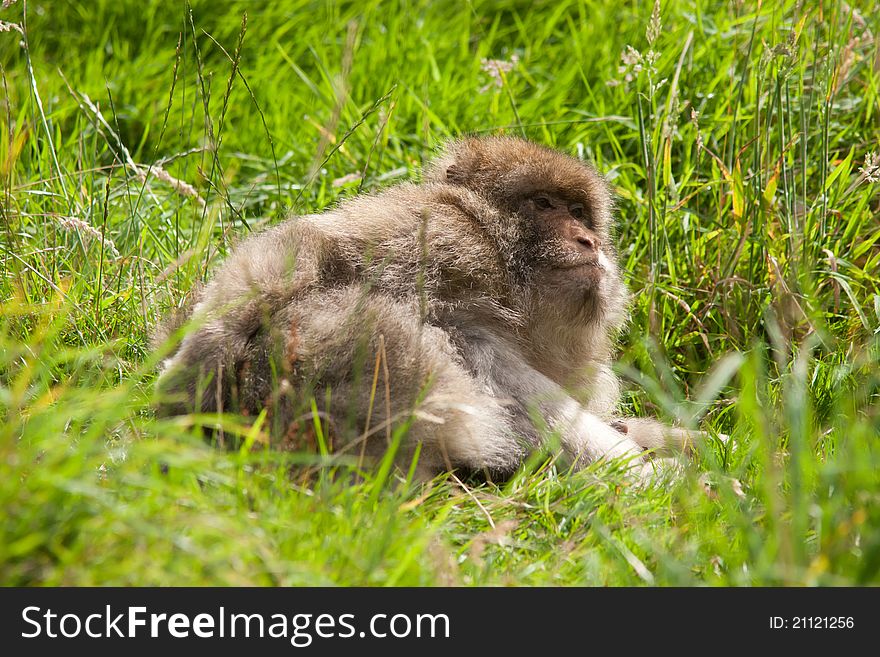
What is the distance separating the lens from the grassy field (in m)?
2.67

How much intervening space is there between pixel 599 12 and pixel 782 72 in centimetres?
245

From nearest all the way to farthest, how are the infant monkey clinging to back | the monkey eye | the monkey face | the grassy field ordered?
A: the grassy field
the infant monkey clinging to back
the monkey face
the monkey eye

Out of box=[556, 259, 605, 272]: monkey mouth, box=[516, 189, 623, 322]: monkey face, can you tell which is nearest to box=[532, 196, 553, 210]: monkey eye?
box=[516, 189, 623, 322]: monkey face

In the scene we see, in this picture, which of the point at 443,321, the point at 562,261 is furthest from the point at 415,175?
the point at 443,321

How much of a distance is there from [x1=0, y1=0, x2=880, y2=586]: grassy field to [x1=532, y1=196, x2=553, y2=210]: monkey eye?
78 cm

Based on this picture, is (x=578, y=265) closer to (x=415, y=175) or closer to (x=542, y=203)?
(x=542, y=203)

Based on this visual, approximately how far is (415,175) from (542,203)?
0.85 m

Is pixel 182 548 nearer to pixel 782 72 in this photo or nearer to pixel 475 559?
pixel 475 559

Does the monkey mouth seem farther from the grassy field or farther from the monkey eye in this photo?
the grassy field

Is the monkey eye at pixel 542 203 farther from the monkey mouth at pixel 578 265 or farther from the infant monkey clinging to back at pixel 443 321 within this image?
the monkey mouth at pixel 578 265

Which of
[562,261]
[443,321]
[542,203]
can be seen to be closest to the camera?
[443,321]

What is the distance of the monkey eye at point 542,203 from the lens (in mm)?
4457

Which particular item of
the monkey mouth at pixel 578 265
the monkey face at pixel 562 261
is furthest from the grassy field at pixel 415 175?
the monkey mouth at pixel 578 265

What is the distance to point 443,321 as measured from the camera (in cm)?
402
